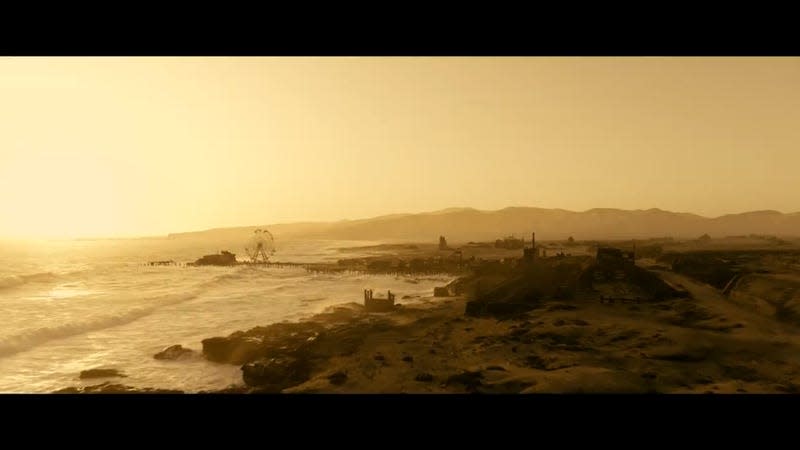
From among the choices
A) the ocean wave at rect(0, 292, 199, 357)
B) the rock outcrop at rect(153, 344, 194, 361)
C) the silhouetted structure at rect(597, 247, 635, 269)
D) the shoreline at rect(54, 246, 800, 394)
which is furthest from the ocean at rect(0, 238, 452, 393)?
the silhouetted structure at rect(597, 247, 635, 269)

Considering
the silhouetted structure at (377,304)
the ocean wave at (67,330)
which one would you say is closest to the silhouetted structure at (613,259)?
the silhouetted structure at (377,304)

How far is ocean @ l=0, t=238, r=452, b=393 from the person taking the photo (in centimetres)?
1077

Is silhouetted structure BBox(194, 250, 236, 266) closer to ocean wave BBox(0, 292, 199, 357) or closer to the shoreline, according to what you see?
ocean wave BBox(0, 292, 199, 357)

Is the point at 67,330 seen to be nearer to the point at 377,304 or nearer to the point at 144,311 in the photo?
the point at 144,311

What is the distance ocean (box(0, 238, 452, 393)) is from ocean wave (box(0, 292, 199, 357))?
0.03 meters

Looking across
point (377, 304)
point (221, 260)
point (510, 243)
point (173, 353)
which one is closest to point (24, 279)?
point (221, 260)

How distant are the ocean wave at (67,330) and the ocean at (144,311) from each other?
3 cm

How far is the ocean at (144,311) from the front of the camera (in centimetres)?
1077
